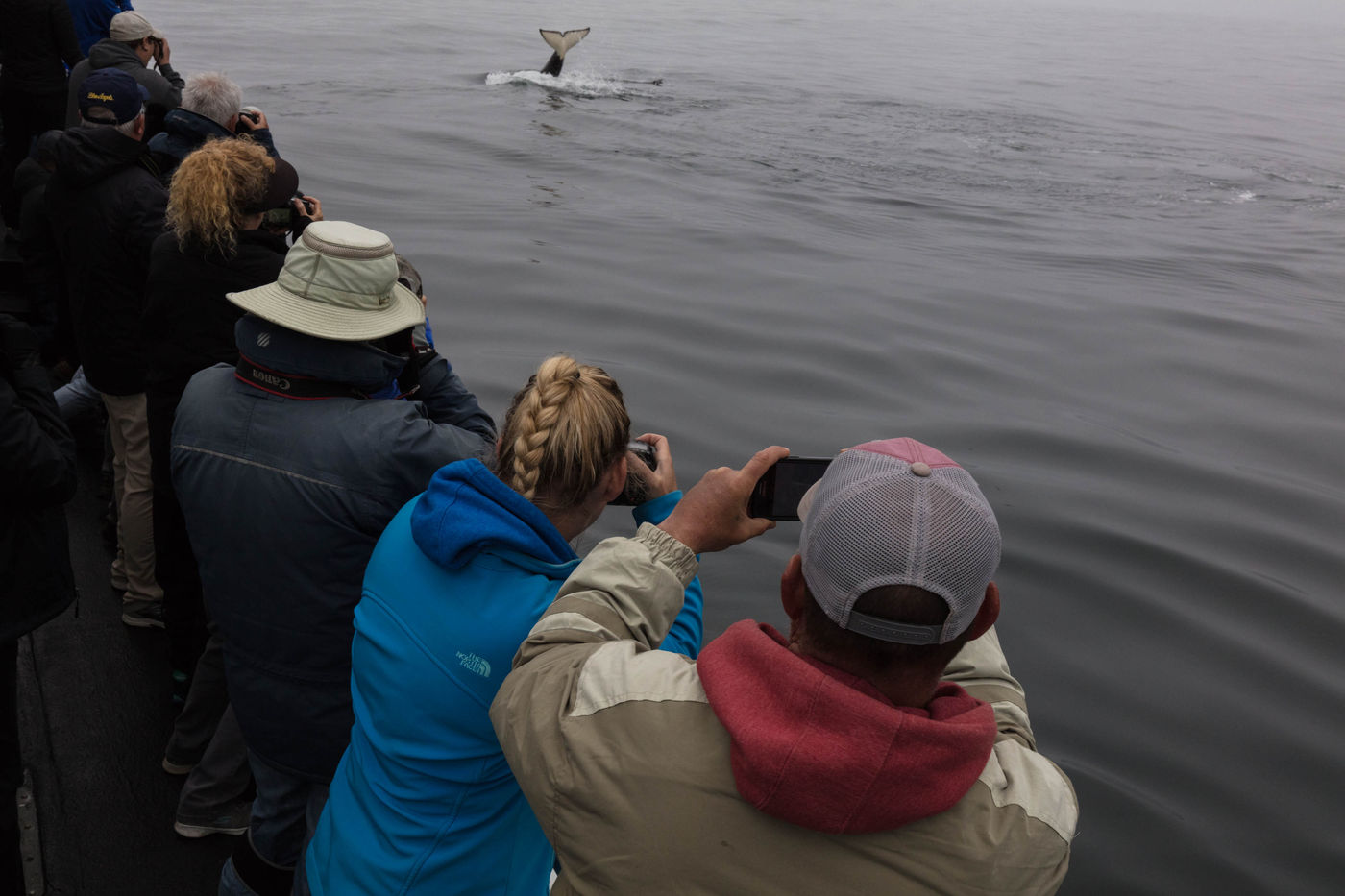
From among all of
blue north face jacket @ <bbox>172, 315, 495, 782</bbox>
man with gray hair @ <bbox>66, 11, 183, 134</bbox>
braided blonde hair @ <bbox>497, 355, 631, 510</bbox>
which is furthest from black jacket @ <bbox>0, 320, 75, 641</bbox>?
man with gray hair @ <bbox>66, 11, 183, 134</bbox>

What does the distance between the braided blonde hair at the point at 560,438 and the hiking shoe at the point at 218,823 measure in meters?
2.04

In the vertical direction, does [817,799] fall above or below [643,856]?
above

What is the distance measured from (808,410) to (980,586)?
668 centimetres

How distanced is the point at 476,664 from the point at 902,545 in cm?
85

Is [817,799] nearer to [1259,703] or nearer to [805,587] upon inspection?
[805,587]

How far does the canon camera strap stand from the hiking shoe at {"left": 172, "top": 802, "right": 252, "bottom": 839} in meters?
1.61

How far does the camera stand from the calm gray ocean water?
5.29 m

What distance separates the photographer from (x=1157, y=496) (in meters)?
7.33

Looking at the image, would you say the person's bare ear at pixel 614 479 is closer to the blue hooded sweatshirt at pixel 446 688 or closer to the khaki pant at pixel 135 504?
the blue hooded sweatshirt at pixel 446 688

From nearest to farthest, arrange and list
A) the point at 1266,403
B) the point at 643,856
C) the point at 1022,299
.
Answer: the point at 643,856, the point at 1266,403, the point at 1022,299

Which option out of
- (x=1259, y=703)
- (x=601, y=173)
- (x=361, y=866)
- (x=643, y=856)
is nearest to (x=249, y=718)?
(x=361, y=866)

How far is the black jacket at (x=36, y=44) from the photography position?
310 inches

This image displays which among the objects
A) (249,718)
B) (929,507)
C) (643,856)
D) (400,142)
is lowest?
(400,142)

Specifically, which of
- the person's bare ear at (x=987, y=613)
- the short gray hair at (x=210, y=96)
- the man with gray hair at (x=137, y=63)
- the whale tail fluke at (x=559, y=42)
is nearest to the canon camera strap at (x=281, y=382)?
the person's bare ear at (x=987, y=613)
